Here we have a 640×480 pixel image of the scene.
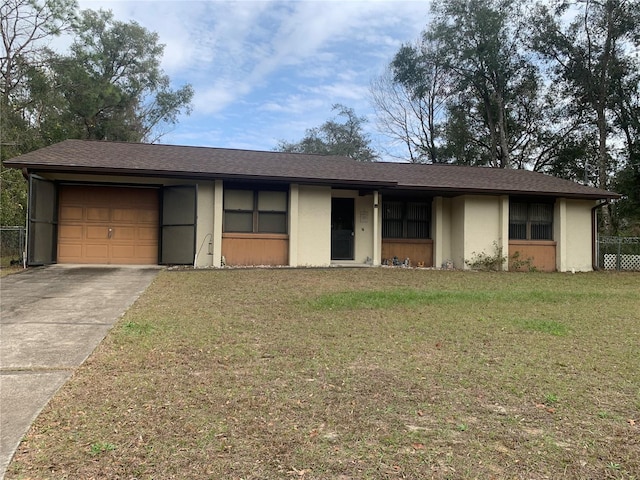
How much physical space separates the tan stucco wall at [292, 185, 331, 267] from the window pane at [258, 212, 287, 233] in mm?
462

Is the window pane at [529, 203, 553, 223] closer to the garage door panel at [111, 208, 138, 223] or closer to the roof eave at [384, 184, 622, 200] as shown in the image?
the roof eave at [384, 184, 622, 200]

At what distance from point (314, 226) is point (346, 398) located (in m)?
9.99

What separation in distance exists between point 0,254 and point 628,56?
29.9 meters

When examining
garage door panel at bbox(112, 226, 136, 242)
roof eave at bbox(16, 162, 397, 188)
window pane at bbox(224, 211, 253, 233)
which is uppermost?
roof eave at bbox(16, 162, 397, 188)

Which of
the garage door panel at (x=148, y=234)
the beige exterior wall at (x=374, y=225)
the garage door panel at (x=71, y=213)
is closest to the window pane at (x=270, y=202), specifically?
the beige exterior wall at (x=374, y=225)

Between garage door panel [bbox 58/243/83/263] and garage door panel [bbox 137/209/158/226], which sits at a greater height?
garage door panel [bbox 137/209/158/226]

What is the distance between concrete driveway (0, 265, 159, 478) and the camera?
3251 mm

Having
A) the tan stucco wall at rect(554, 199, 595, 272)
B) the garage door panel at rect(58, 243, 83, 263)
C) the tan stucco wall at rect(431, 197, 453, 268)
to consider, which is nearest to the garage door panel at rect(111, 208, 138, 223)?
the garage door panel at rect(58, 243, 83, 263)

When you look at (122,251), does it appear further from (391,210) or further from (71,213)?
(391,210)

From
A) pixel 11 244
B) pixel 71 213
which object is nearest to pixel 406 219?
pixel 71 213

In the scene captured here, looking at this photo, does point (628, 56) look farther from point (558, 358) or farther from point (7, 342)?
point (7, 342)

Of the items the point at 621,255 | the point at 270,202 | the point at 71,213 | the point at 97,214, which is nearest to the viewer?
the point at 71,213

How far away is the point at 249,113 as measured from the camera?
24062mm

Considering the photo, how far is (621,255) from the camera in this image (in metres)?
16.4
